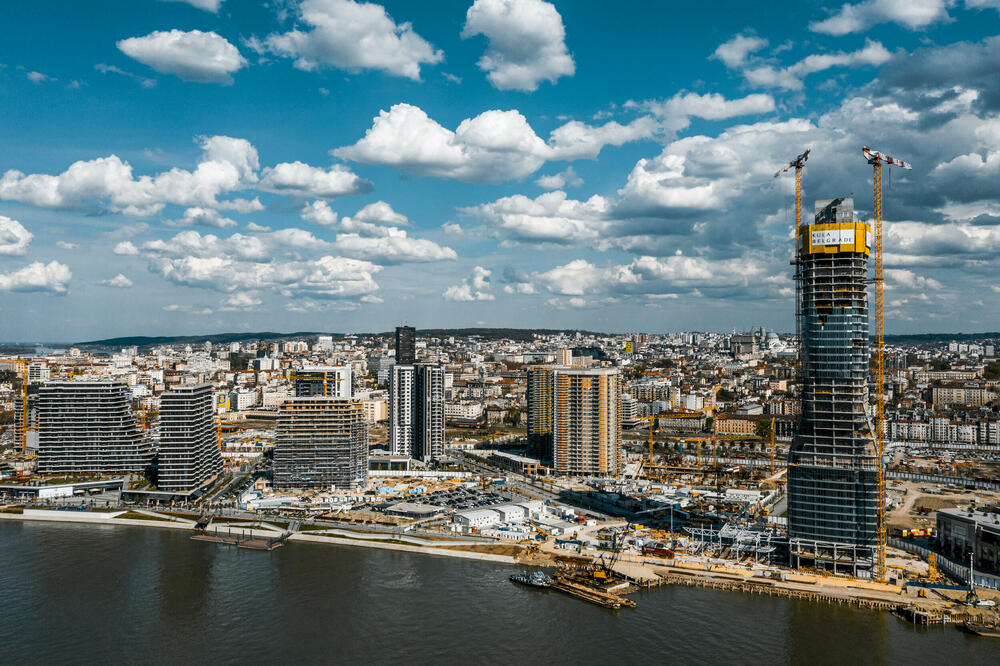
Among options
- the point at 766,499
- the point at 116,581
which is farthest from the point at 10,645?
the point at 766,499

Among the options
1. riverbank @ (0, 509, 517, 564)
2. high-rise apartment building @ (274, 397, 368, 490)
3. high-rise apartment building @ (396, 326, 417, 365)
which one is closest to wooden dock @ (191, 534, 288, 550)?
riverbank @ (0, 509, 517, 564)

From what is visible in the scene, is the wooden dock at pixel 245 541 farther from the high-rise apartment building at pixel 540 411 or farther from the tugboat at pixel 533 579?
the high-rise apartment building at pixel 540 411

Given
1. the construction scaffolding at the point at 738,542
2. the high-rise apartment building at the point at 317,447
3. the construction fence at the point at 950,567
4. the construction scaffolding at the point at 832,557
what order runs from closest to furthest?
the construction fence at the point at 950,567 < the construction scaffolding at the point at 832,557 < the construction scaffolding at the point at 738,542 < the high-rise apartment building at the point at 317,447

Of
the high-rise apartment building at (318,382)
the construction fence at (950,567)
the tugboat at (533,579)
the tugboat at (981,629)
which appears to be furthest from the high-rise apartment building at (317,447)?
the tugboat at (981,629)

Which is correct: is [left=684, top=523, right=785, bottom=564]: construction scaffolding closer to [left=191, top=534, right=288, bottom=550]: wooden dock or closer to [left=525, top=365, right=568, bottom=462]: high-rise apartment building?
[left=191, top=534, right=288, bottom=550]: wooden dock

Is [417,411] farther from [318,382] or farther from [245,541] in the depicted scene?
[245,541]

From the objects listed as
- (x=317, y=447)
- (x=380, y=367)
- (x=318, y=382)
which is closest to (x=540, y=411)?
(x=318, y=382)
